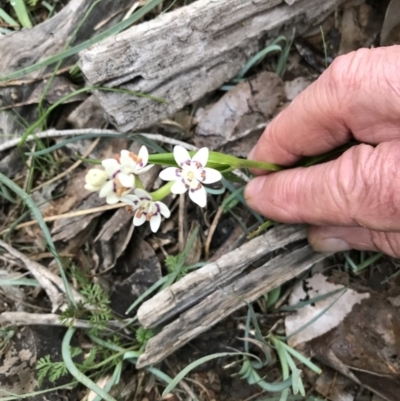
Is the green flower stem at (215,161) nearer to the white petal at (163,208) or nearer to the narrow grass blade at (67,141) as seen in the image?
the white petal at (163,208)

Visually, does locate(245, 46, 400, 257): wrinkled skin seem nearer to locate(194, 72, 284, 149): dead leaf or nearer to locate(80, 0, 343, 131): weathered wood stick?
locate(194, 72, 284, 149): dead leaf

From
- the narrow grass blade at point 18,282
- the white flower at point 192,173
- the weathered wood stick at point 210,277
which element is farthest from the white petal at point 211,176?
the narrow grass blade at point 18,282

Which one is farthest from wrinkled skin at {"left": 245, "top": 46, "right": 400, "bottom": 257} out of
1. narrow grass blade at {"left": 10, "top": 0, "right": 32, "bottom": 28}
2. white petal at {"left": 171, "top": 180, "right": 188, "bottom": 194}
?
narrow grass blade at {"left": 10, "top": 0, "right": 32, "bottom": 28}

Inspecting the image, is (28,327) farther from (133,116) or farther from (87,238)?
(133,116)

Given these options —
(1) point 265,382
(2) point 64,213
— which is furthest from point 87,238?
(1) point 265,382

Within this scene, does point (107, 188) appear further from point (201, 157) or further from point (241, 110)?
point (241, 110)

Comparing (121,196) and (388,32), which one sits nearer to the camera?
(121,196)

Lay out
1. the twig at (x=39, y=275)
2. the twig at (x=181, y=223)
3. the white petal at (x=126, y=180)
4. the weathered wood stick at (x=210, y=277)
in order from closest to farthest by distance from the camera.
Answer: the white petal at (x=126, y=180)
the weathered wood stick at (x=210, y=277)
the twig at (x=39, y=275)
the twig at (x=181, y=223)
